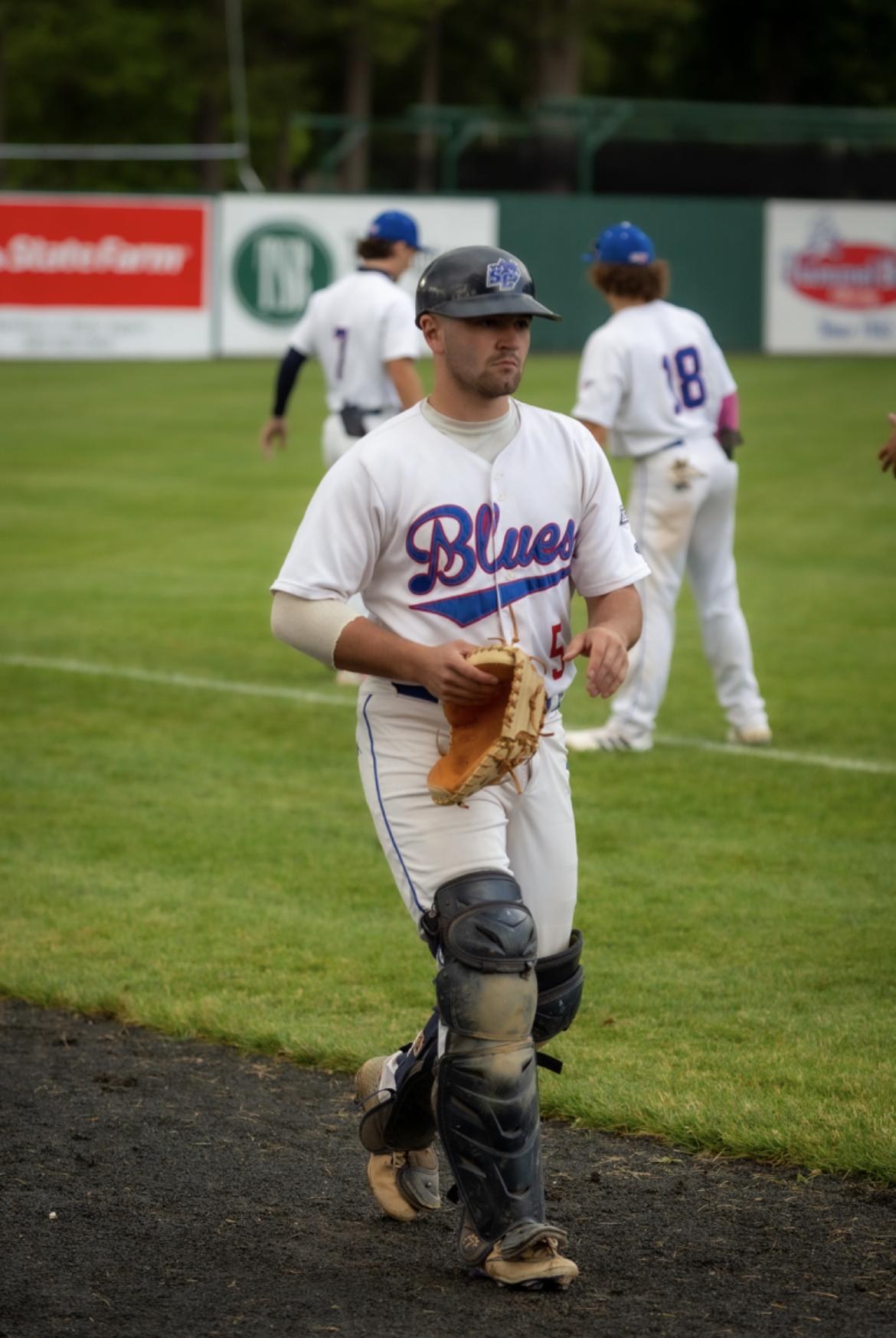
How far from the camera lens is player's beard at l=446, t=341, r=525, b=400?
3.57m

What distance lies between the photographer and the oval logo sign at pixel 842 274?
105ft

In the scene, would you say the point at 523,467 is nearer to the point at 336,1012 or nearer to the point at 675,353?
the point at 336,1012

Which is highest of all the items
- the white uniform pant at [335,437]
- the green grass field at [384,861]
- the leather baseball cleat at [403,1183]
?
the white uniform pant at [335,437]

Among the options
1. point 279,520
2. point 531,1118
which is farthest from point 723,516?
point 279,520

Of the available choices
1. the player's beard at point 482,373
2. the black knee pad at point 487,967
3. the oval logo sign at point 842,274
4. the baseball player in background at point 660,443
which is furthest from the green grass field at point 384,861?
the oval logo sign at point 842,274

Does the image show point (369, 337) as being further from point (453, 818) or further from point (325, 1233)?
point (325, 1233)

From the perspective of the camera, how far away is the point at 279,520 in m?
14.8

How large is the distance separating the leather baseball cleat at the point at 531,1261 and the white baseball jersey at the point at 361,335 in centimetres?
637

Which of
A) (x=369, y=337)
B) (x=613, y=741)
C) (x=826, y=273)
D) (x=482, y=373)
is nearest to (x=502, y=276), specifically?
(x=482, y=373)

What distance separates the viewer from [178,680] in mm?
9422

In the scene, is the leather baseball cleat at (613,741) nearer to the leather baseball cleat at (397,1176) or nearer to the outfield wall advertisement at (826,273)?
the leather baseball cleat at (397,1176)

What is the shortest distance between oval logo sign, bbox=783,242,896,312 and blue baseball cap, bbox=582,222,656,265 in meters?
25.8

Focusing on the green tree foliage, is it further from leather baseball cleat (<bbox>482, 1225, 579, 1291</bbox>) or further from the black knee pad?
leather baseball cleat (<bbox>482, 1225, 579, 1291</bbox>)

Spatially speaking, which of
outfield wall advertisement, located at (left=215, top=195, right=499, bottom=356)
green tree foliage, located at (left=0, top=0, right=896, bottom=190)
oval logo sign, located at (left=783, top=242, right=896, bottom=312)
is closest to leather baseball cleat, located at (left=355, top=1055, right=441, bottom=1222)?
outfield wall advertisement, located at (left=215, top=195, right=499, bottom=356)
